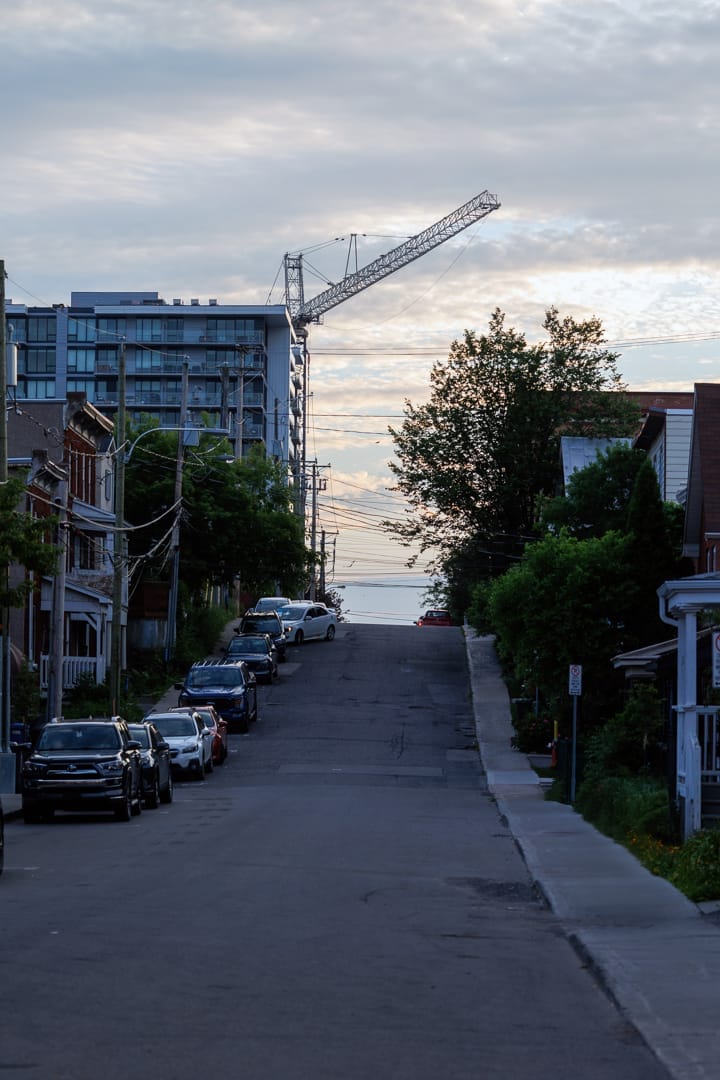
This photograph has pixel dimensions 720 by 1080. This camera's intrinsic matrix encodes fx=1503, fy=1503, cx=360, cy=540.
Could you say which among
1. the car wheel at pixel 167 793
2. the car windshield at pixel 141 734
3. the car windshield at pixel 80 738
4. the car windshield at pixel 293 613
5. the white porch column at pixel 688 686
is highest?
the white porch column at pixel 688 686

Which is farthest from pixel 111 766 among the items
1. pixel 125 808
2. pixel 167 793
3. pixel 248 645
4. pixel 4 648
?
pixel 248 645

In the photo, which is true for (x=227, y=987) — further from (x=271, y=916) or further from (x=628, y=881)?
(x=628, y=881)

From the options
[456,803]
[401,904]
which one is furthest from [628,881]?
[456,803]

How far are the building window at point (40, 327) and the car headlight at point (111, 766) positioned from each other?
373 feet

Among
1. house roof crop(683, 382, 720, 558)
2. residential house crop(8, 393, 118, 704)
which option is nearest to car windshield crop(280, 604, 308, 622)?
residential house crop(8, 393, 118, 704)

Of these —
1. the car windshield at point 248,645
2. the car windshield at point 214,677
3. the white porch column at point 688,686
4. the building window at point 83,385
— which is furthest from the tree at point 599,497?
the building window at point 83,385

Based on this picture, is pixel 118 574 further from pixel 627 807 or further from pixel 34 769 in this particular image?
pixel 627 807

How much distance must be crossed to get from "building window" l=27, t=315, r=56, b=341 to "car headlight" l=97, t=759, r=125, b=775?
113610mm

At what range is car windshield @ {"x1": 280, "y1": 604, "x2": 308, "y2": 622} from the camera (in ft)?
224

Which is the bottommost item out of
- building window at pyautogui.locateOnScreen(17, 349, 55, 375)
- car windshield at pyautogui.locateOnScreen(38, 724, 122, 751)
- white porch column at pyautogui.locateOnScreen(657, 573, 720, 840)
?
car windshield at pyautogui.locateOnScreen(38, 724, 122, 751)

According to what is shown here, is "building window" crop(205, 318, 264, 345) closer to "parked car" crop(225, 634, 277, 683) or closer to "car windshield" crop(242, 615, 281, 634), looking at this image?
"car windshield" crop(242, 615, 281, 634)

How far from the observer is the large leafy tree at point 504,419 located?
6550 cm

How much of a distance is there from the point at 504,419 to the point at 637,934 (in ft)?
178

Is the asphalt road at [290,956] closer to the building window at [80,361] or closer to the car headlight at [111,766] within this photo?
the car headlight at [111,766]
